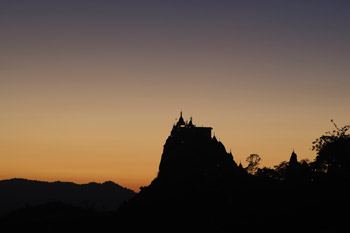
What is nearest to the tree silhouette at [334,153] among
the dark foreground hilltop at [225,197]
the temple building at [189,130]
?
the dark foreground hilltop at [225,197]

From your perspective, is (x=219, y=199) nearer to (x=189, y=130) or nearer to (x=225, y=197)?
(x=225, y=197)

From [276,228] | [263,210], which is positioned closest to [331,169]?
[263,210]

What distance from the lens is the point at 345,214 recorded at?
7244 centimetres

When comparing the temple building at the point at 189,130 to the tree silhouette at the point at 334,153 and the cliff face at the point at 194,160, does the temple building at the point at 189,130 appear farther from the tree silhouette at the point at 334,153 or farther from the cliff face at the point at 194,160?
the tree silhouette at the point at 334,153

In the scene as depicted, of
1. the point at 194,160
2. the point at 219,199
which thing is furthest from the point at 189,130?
the point at 219,199

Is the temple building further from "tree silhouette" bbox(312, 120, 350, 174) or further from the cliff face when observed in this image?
"tree silhouette" bbox(312, 120, 350, 174)

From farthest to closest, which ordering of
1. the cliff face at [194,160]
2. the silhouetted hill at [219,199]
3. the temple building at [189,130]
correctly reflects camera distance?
1. the temple building at [189,130]
2. the cliff face at [194,160]
3. the silhouetted hill at [219,199]

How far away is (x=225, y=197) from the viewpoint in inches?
3878

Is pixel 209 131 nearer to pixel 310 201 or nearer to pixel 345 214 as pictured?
pixel 310 201

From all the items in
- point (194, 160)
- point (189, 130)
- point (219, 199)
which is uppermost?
point (189, 130)

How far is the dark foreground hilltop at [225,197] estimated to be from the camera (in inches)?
3107

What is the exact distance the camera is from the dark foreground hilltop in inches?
3107

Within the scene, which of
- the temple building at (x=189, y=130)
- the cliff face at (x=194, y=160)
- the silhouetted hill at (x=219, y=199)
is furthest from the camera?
the temple building at (x=189, y=130)

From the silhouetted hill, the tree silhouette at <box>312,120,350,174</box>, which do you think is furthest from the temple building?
the tree silhouette at <box>312,120,350,174</box>
